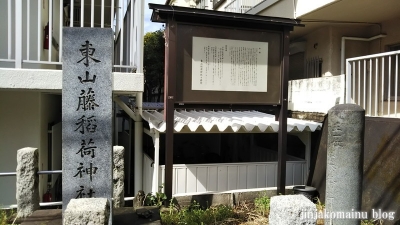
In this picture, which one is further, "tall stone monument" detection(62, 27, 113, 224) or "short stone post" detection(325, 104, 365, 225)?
"tall stone monument" detection(62, 27, 113, 224)

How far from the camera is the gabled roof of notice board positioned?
533 cm

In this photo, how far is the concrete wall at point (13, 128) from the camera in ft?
20.1

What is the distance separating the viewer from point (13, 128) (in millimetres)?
6203

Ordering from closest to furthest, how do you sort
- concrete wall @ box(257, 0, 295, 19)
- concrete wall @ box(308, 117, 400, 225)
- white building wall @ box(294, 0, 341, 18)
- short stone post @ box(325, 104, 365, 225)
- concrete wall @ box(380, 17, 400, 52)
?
short stone post @ box(325, 104, 365, 225)
concrete wall @ box(308, 117, 400, 225)
white building wall @ box(294, 0, 341, 18)
concrete wall @ box(380, 17, 400, 52)
concrete wall @ box(257, 0, 295, 19)

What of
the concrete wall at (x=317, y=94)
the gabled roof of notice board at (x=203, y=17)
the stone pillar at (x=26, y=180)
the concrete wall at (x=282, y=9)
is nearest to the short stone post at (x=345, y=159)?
the gabled roof of notice board at (x=203, y=17)

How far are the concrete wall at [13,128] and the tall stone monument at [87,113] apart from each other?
8.83 feet

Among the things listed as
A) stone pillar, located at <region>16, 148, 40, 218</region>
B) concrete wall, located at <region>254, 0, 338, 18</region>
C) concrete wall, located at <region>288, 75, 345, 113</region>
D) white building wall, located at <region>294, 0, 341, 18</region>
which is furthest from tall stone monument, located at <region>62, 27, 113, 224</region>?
concrete wall, located at <region>254, 0, 338, 18</region>

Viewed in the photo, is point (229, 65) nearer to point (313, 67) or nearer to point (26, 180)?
point (26, 180)

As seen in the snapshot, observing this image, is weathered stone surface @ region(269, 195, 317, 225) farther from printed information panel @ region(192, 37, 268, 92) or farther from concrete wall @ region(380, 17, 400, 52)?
concrete wall @ region(380, 17, 400, 52)

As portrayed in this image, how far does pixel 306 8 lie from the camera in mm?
8352

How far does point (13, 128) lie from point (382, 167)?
726cm

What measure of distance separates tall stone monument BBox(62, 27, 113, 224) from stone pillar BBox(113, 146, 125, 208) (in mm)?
842

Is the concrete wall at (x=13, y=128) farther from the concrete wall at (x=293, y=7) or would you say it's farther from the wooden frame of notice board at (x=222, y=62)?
the concrete wall at (x=293, y=7)

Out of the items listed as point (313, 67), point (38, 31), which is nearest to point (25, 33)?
point (38, 31)
